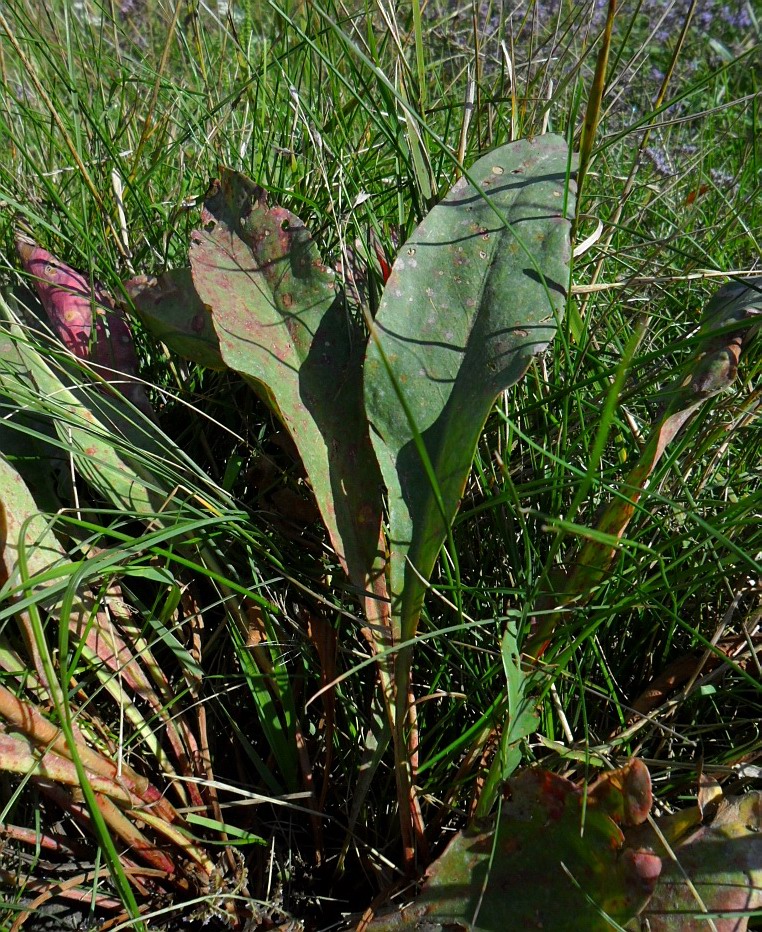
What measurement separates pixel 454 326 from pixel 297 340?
154 millimetres

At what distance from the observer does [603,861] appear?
2.08ft

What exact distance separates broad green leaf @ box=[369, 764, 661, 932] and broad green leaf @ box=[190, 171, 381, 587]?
228mm

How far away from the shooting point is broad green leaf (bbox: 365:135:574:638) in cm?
69

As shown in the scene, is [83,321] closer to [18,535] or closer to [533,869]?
[18,535]

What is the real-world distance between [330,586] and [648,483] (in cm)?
32

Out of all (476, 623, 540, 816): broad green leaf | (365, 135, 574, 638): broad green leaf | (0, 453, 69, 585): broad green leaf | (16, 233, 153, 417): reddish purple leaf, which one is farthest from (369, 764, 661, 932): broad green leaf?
(16, 233, 153, 417): reddish purple leaf

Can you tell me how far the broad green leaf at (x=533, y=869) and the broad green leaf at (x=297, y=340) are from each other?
23cm

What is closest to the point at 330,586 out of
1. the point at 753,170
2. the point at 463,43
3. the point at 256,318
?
the point at 256,318

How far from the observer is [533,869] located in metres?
0.65

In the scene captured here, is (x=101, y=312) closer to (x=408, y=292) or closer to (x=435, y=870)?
(x=408, y=292)

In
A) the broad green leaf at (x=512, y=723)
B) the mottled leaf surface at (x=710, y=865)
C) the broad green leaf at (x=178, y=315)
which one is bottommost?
the mottled leaf surface at (x=710, y=865)

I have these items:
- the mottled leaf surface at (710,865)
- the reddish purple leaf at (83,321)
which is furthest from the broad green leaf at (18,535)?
the mottled leaf surface at (710,865)

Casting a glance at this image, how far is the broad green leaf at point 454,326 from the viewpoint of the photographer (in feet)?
2.27

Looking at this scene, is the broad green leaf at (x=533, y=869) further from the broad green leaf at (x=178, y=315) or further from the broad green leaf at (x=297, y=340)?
the broad green leaf at (x=178, y=315)
